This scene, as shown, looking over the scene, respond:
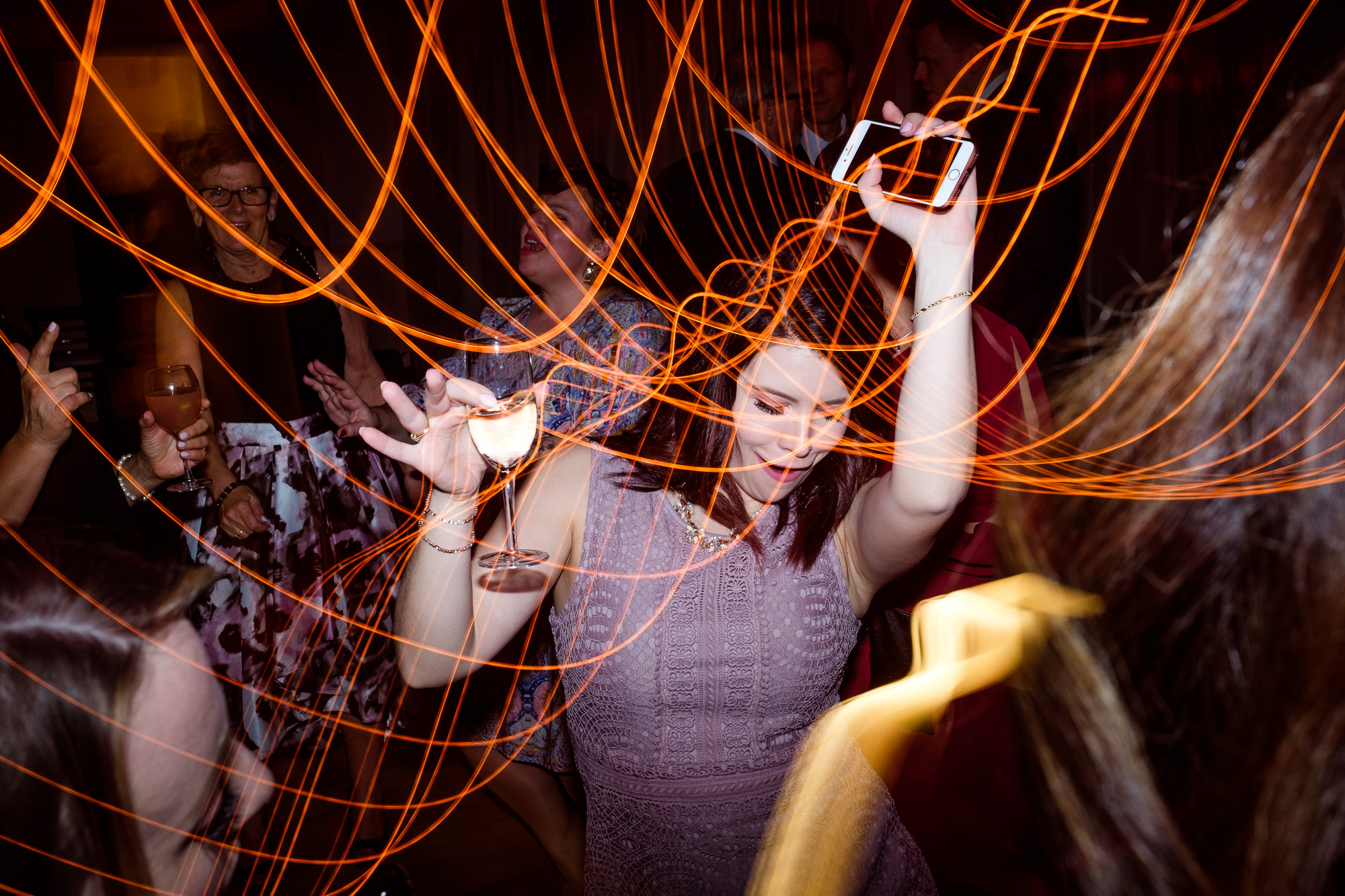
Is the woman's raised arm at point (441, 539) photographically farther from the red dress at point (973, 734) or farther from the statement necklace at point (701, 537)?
the red dress at point (973, 734)

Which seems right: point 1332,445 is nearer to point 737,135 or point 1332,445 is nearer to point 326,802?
point 737,135

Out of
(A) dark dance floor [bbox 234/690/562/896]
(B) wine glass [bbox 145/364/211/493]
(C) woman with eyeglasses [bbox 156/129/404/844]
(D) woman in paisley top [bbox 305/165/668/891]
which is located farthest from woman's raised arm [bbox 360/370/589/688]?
(A) dark dance floor [bbox 234/690/562/896]

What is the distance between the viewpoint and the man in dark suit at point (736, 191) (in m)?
2.99

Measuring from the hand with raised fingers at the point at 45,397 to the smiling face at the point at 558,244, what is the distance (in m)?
1.33

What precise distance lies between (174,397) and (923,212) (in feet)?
6.34

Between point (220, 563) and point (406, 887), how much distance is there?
1.14 metres

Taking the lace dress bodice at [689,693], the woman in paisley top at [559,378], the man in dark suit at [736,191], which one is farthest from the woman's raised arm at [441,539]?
the man in dark suit at [736,191]

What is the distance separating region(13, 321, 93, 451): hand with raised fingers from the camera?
1.80 metres

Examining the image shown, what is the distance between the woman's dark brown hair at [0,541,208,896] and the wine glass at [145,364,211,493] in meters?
1.12

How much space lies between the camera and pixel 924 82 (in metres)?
2.58

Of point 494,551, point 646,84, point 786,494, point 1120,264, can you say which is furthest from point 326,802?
point 646,84

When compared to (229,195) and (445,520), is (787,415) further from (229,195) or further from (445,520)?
(229,195)

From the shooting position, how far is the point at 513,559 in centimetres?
157

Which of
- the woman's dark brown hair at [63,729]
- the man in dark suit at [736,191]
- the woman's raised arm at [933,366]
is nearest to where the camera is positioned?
the woman's dark brown hair at [63,729]
